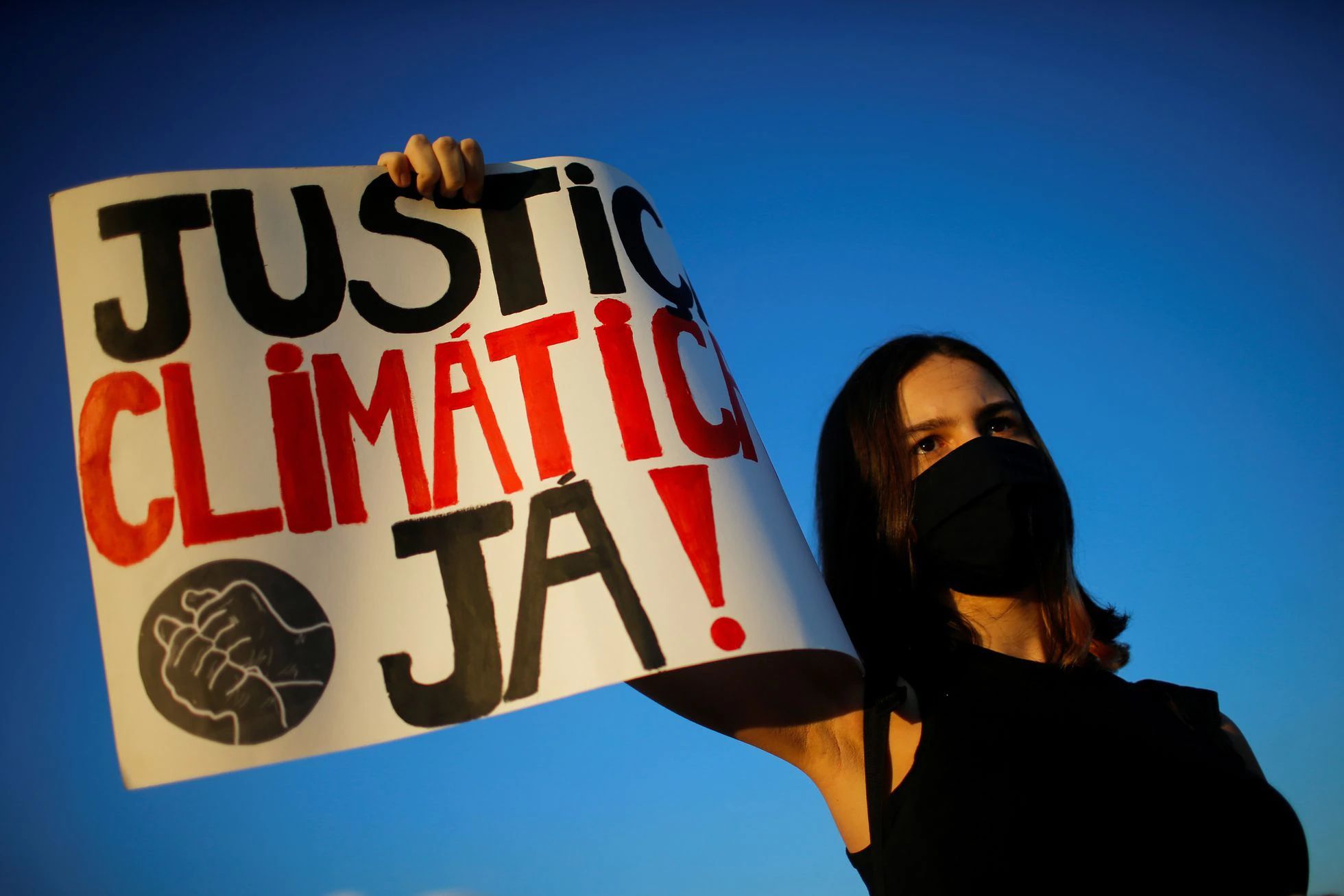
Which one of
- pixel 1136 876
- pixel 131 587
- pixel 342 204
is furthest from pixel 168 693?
pixel 1136 876

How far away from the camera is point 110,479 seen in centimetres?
209

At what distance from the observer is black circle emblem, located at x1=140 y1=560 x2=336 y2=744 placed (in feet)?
6.32

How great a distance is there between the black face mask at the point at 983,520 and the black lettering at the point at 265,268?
1.76 meters

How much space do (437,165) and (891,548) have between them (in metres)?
1.68

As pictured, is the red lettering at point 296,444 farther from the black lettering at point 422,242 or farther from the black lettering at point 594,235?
the black lettering at point 594,235

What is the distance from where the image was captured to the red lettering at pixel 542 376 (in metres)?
2.22

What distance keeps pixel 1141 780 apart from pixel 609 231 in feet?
6.34

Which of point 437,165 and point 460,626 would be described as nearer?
point 460,626

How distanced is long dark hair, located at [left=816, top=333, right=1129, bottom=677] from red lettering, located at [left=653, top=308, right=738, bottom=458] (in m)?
0.64

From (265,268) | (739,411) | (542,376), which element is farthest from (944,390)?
(265,268)

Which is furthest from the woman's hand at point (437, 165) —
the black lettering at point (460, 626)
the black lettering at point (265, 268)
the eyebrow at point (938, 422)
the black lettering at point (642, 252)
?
the eyebrow at point (938, 422)

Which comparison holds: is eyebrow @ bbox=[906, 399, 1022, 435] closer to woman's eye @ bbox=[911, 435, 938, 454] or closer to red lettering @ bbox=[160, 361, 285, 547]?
woman's eye @ bbox=[911, 435, 938, 454]

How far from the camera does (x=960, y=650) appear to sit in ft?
8.19

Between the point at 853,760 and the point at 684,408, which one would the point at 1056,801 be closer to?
the point at 853,760
